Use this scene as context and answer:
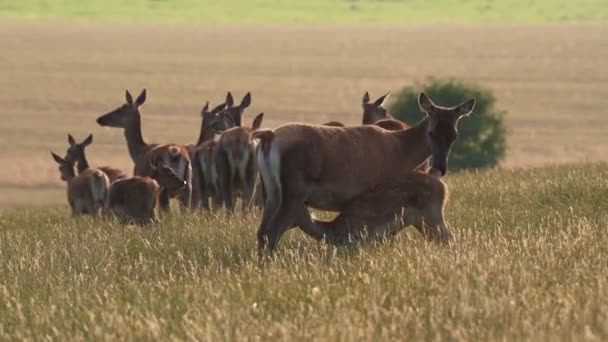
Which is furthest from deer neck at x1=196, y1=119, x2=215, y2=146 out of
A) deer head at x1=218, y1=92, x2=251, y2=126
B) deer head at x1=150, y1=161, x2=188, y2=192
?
deer head at x1=150, y1=161, x2=188, y2=192

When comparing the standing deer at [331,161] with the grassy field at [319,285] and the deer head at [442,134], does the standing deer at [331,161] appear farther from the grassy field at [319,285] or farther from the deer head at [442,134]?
the grassy field at [319,285]

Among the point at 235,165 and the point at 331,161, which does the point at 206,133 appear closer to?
the point at 235,165

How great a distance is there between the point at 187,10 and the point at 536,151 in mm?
113626

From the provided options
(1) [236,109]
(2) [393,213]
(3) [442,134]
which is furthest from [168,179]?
(2) [393,213]

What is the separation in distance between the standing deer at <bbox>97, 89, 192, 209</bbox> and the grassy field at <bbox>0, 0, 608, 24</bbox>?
476 ft

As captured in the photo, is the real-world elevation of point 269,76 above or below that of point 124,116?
below

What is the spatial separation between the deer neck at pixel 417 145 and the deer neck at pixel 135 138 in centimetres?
860

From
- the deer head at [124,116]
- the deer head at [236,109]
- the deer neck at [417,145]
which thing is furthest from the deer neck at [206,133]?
the deer neck at [417,145]

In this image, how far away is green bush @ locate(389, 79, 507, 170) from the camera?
51344 millimetres

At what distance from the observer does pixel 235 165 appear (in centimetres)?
1723

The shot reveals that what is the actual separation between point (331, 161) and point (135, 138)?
9.46 m

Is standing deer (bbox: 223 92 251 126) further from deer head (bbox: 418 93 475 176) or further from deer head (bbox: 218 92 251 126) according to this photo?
deer head (bbox: 418 93 475 176)

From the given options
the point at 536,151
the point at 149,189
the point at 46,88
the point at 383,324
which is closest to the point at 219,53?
the point at 46,88

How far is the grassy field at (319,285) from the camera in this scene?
7078 millimetres
